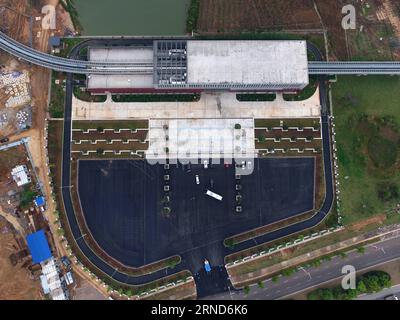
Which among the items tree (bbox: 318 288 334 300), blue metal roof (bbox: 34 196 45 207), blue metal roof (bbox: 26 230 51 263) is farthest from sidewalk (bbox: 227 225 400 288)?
blue metal roof (bbox: 34 196 45 207)

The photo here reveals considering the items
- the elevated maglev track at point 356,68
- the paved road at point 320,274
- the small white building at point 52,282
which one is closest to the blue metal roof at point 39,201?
the small white building at point 52,282

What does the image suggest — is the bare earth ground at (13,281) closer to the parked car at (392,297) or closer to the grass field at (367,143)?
the grass field at (367,143)

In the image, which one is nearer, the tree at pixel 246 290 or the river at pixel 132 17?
the tree at pixel 246 290

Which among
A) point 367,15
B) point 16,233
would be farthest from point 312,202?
point 16,233

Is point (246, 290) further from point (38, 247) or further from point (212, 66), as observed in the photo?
point (212, 66)

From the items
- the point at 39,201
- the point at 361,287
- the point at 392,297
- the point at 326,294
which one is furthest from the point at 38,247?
the point at 392,297

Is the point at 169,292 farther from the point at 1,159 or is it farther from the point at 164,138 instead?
the point at 1,159
